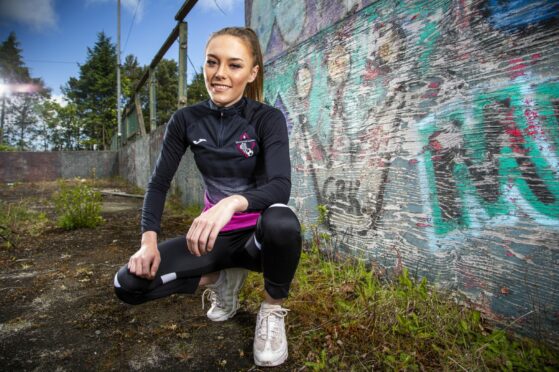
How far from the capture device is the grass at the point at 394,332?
4.07 ft

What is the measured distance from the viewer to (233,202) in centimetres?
122

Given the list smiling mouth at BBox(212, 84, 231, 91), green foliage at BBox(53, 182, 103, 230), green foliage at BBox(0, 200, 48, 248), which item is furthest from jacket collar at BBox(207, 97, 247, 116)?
green foliage at BBox(53, 182, 103, 230)

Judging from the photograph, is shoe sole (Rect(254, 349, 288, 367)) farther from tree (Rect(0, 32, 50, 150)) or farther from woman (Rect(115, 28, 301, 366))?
tree (Rect(0, 32, 50, 150))

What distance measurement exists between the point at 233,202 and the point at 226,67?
2.40 ft

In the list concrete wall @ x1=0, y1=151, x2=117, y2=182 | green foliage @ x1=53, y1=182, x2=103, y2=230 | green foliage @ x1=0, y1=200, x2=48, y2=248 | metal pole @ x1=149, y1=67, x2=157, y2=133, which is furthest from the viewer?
concrete wall @ x1=0, y1=151, x2=117, y2=182

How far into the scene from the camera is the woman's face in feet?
5.01

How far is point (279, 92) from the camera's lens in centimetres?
295

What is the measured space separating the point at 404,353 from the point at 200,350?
3.06ft

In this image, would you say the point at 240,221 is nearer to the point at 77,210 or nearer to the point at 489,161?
the point at 489,161

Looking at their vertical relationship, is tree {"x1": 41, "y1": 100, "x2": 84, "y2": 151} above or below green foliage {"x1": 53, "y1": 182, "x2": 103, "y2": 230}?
above

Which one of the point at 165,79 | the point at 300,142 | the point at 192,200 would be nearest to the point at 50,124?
the point at 165,79

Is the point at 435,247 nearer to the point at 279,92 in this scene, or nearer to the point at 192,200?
the point at 279,92

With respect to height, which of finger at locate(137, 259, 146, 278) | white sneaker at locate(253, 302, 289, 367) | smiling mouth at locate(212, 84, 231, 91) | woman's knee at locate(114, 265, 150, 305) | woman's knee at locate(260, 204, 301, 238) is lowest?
white sneaker at locate(253, 302, 289, 367)

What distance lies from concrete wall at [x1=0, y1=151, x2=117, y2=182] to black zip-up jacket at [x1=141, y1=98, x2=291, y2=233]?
1154 centimetres
